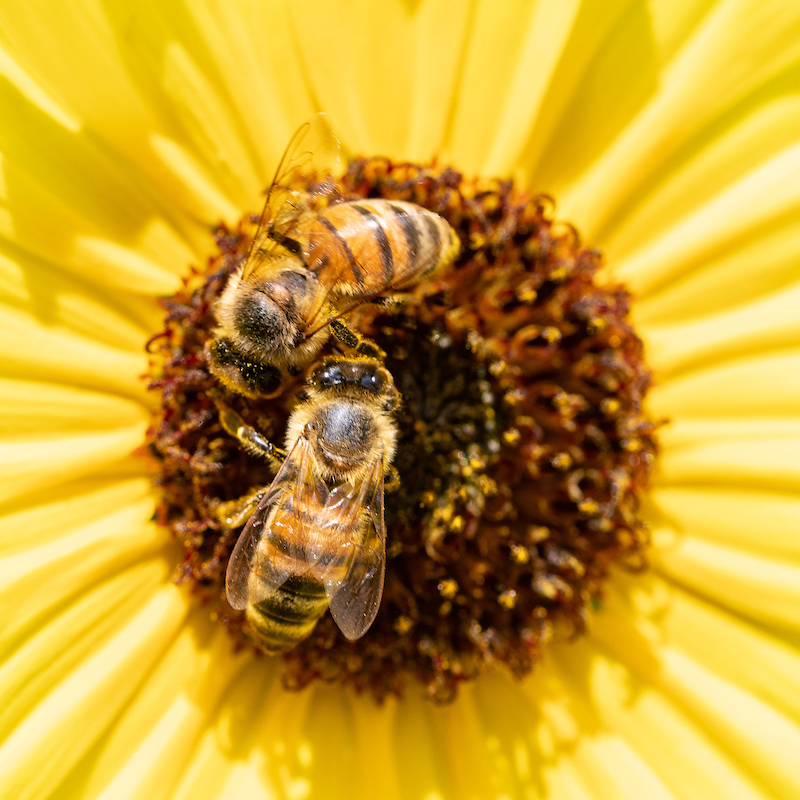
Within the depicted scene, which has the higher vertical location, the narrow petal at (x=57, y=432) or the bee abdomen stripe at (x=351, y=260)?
the bee abdomen stripe at (x=351, y=260)

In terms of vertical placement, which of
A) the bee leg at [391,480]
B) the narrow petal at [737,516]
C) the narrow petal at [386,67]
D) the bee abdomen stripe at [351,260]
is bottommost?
the bee leg at [391,480]

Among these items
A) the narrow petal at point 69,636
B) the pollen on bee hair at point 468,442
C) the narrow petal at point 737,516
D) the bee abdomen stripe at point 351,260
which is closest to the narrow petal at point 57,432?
the pollen on bee hair at point 468,442

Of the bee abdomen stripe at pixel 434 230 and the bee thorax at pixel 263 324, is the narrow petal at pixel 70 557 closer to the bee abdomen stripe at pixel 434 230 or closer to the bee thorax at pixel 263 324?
the bee thorax at pixel 263 324

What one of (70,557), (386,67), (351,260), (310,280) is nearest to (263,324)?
(310,280)

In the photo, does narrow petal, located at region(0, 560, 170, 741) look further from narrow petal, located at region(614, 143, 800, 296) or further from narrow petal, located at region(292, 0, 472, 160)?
narrow petal, located at region(614, 143, 800, 296)

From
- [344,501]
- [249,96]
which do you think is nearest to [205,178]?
[249,96]

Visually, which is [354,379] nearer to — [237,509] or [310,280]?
[310,280]

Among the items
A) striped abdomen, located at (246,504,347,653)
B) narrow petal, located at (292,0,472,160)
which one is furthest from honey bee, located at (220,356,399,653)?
narrow petal, located at (292,0,472,160)
